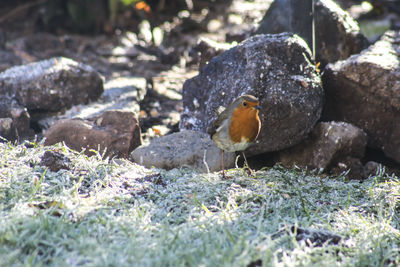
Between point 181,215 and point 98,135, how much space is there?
1.26 metres

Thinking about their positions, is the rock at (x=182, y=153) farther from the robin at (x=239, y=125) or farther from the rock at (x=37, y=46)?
the rock at (x=37, y=46)

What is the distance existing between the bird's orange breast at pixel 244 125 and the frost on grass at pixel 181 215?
11.0 inches

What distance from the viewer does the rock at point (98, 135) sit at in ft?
11.7

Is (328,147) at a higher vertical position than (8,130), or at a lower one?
lower

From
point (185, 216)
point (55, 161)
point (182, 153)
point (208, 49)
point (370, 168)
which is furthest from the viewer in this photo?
point (208, 49)

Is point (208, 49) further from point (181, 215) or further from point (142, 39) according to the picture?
point (142, 39)

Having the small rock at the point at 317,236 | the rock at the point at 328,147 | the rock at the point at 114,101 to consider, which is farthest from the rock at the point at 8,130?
the small rock at the point at 317,236

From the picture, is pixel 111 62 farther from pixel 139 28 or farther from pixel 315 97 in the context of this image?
pixel 315 97

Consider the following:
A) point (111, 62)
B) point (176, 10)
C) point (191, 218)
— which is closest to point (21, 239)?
point (191, 218)

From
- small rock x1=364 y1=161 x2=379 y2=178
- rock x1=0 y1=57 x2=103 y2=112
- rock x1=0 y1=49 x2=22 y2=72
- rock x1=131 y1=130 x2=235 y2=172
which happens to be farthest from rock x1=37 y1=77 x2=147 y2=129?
small rock x1=364 y1=161 x2=379 y2=178

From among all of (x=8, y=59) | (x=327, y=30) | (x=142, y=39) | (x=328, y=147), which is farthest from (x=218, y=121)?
(x=142, y=39)

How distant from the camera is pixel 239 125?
3.26 metres

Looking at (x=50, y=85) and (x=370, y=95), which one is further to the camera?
(x=50, y=85)

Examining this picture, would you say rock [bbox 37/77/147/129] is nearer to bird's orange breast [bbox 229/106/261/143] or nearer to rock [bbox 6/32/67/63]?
bird's orange breast [bbox 229/106/261/143]
